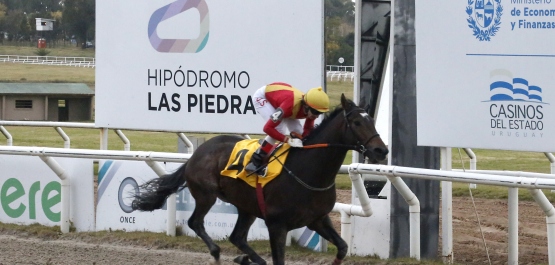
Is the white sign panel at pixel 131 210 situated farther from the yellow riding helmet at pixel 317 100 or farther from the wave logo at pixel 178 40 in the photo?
the yellow riding helmet at pixel 317 100

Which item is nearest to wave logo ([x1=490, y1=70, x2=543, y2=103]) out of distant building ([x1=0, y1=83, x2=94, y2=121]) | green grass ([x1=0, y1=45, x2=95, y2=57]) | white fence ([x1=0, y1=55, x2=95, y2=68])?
distant building ([x1=0, y1=83, x2=94, y2=121])

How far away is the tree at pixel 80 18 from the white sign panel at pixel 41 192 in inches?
1810

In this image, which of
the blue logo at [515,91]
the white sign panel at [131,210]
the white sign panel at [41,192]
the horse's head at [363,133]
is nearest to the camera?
the horse's head at [363,133]

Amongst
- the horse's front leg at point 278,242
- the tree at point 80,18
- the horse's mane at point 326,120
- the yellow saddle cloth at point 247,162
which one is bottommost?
the horse's front leg at point 278,242

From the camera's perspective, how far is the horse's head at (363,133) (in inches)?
203

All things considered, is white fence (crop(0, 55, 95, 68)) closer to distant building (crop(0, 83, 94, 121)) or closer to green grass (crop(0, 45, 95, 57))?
green grass (crop(0, 45, 95, 57))

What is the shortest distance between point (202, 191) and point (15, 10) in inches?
2318

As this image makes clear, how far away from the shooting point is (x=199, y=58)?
7793 millimetres

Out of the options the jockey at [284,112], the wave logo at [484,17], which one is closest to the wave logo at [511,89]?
the wave logo at [484,17]

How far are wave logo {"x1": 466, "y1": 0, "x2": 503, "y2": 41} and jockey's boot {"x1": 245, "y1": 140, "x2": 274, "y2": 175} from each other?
158cm

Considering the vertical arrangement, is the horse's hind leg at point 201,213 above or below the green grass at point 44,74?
below

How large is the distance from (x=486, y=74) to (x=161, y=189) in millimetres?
2562

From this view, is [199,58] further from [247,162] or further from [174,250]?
[247,162]

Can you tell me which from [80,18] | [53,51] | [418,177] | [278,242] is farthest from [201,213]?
[53,51]
